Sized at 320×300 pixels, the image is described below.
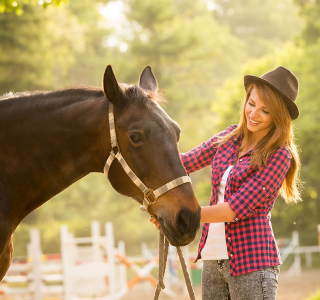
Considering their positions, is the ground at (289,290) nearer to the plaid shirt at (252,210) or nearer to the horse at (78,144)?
the plaid shirt at (252,210)

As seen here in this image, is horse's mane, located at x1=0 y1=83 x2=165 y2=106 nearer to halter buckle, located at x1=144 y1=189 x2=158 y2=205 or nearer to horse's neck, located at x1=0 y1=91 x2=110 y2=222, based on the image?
horse's neck, located at x1=0 y1=91 x2=110 y2=222

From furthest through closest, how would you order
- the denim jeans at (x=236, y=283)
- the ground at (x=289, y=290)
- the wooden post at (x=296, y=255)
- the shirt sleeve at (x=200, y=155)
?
the wooden post at (x=296, y=255), the ground at (x=289, y=290), the shirt sleeve at (x=200, y=155), the denim jeans at (x=236, y=283)

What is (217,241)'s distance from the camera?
2.55 metres

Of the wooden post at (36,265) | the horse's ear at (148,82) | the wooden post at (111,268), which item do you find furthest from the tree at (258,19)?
the horse's ear at (148,82)

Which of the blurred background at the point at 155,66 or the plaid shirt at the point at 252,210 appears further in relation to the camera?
the blurred background at the point at 155,66

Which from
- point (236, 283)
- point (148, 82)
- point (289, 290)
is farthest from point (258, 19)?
point (236, 283)

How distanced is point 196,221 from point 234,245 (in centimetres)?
37

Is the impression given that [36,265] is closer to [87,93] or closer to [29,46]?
[87,93]

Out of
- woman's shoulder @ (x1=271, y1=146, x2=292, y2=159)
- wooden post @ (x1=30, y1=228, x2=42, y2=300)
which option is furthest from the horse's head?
wooden post @ (x1=30, y1=228, x2=42, y2=300)

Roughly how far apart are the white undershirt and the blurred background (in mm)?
3982

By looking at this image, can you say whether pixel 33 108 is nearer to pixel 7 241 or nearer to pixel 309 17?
pixel 7 241

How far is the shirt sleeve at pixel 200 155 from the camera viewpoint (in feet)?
9.35

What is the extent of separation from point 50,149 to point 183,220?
2.97ft

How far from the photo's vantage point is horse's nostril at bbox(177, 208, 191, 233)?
2199mm
